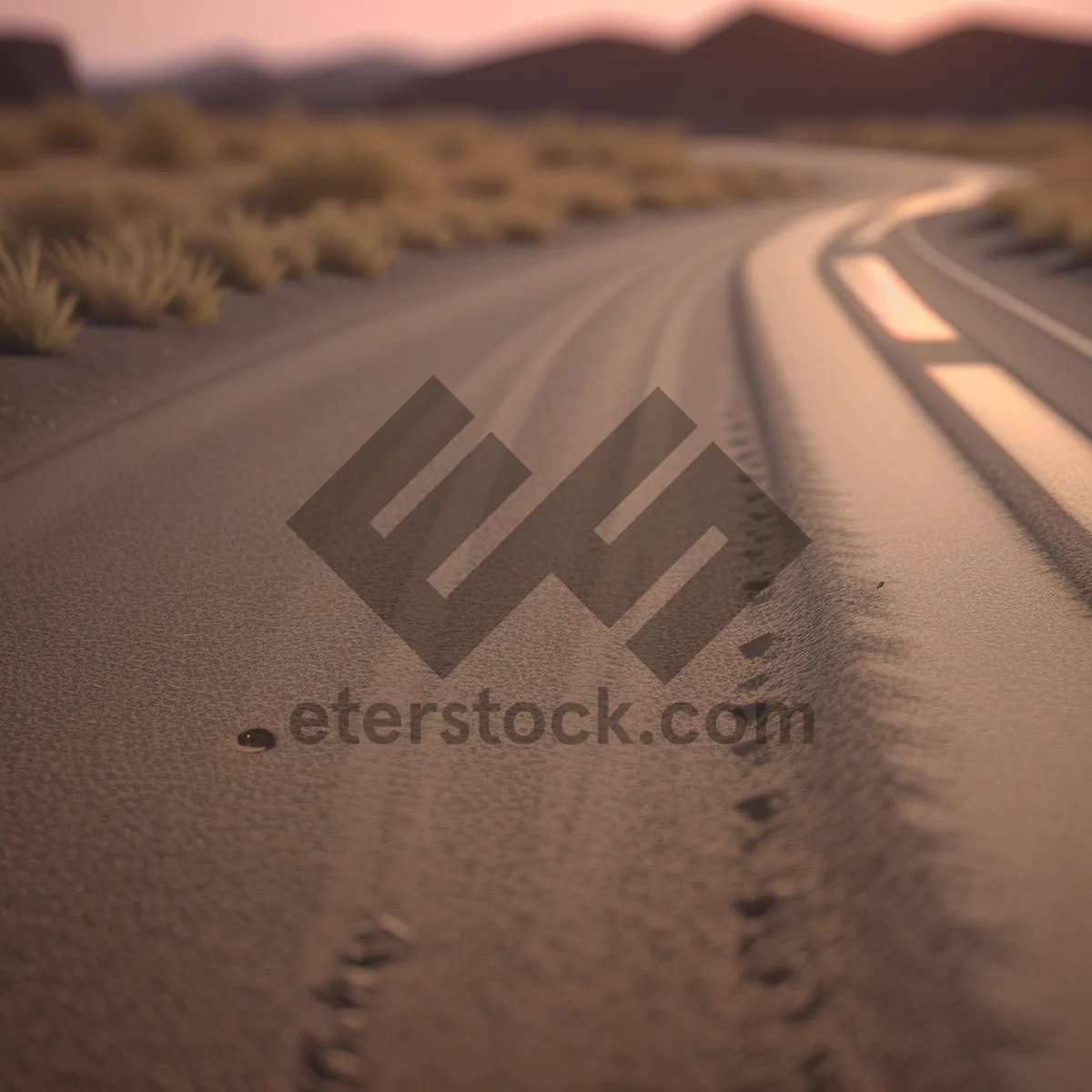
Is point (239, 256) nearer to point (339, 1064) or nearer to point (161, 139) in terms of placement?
point (339, 1064)

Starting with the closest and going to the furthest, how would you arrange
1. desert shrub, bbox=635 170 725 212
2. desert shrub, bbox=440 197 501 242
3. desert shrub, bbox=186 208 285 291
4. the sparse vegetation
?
the sparse vegetation < desert shrub, bbox=186 208 285 291 < desert shrub, bbox=440 197 501 242 < desert shrub, bbox=635 170 725 212

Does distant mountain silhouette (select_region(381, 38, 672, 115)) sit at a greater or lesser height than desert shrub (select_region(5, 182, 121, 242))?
greater

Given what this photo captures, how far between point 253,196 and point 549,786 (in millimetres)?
14527

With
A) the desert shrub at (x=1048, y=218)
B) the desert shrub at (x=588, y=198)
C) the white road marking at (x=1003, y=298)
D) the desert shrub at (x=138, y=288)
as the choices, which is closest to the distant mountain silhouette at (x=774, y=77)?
the desert shrub at (x=588, y=198)

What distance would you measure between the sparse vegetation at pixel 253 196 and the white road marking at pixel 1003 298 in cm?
556

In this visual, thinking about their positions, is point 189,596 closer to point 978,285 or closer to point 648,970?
point 648,970

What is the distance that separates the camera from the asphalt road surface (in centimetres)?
178

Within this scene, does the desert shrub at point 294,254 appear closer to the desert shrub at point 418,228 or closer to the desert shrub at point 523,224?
the desert shrub at point 418,228

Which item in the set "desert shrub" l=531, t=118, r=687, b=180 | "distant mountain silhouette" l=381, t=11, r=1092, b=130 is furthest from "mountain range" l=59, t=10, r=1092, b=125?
"desert shrub" l=531, t=118, r=687, b=180

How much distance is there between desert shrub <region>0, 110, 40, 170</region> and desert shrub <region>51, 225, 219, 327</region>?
12570mm

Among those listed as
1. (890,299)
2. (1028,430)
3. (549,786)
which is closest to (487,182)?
(890,299)

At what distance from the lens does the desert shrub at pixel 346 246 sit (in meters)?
10.0

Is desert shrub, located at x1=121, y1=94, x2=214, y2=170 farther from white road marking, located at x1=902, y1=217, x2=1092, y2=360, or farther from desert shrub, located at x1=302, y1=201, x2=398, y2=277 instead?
white road marking, located at x1=902, y1=217, x2=1092, y2=360

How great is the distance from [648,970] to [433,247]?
11386 millimetres
